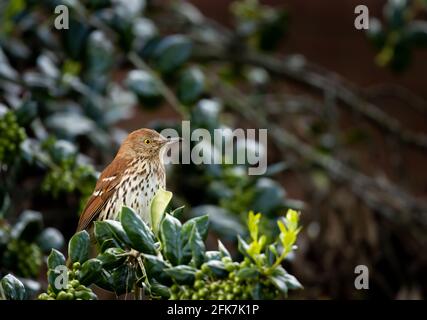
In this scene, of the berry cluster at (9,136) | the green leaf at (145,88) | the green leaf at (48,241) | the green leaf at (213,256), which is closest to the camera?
the green leaf at (213,256)

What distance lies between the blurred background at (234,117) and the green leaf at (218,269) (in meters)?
0.73

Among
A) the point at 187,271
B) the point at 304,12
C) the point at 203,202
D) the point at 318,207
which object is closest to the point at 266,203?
the point at 203,202

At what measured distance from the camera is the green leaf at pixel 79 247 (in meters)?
1.51

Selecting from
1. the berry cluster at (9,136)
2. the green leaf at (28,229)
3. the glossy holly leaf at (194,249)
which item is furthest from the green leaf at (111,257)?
the green leaf at (28,229)

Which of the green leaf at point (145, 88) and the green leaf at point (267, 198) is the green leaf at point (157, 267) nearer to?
the green leaf at point (267, 198)

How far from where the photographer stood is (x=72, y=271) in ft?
4.93

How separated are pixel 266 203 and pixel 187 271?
1233 mm

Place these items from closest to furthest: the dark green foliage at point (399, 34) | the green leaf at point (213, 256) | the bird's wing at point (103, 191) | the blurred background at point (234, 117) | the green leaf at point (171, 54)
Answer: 1. the green leaf at point (213, 256)
2. the bird's wing at point (103, 191)
3. the blurred background at point (234, 117)
4. the green leaf at point (171, 54)
5. the dark green foliage at point (399, 34)

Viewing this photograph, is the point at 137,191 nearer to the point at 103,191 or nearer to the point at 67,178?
the point at 103,191

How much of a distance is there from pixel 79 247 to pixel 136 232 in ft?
0.50

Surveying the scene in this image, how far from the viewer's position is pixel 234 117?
3.97 meters

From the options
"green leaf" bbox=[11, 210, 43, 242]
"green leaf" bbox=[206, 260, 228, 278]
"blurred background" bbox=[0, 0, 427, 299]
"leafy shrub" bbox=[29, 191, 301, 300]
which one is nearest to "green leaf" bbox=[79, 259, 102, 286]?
"leafy shrub" bbox=[29, 191, 301, 300]

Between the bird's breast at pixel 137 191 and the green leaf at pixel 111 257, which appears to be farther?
the bird's breast at pixel 137 191

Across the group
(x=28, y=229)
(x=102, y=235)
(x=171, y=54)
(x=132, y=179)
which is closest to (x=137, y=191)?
(x=132, y=179)
